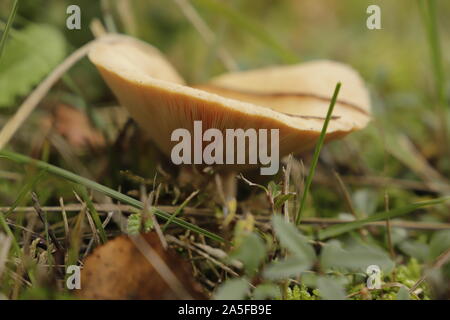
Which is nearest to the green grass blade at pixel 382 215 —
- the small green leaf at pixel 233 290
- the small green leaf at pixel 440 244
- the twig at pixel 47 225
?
the small green leaf at pixel 440 244

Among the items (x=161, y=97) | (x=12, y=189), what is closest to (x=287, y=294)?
(x=161, y=97)

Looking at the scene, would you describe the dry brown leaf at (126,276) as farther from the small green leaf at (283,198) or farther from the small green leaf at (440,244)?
the small green leaf at (440,244)

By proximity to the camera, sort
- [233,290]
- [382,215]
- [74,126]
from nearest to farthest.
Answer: [233,290], [382,215], [74,126]

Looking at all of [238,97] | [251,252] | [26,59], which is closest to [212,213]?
[251,252]

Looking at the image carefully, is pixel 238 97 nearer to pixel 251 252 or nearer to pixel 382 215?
pixel 382 215

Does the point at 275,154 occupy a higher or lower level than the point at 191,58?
lower

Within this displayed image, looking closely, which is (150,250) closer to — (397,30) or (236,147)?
(236,147)

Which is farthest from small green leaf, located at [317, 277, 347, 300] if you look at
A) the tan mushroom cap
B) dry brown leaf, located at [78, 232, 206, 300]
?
the tan mushroom cap

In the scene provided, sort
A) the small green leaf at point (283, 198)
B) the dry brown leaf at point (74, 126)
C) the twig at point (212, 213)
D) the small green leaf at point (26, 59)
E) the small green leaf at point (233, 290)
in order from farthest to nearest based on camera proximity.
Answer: the dry brown leaf at point (74, 126) < the small green leaf at point (26, 59) < the twig at point (212, 213) < the small green leaf at point (283, 198) < the small green leaf at point (233, 290)
